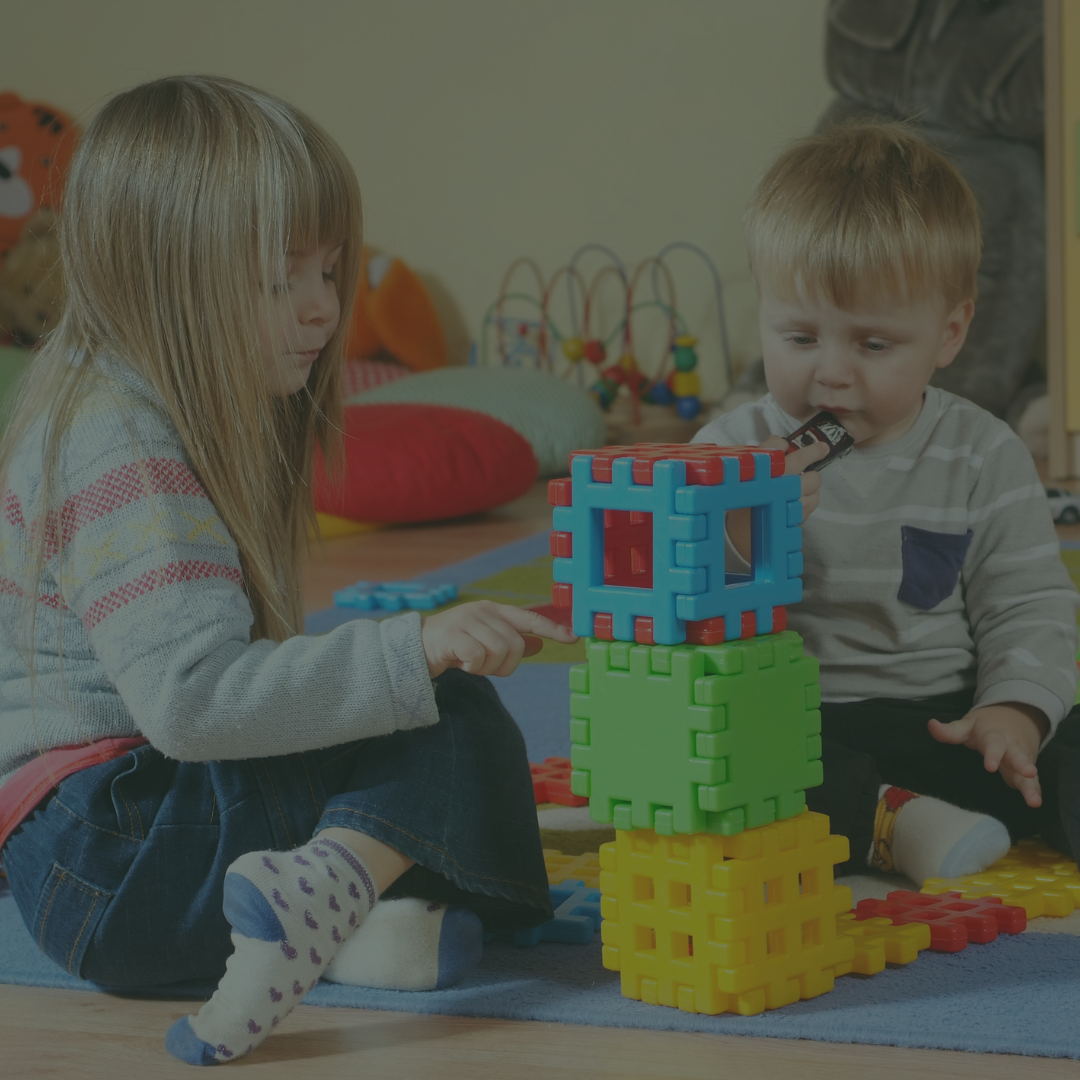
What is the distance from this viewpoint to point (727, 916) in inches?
28.3

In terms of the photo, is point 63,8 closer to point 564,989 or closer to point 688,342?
point 688,342

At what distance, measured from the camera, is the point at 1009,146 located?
319 centimetres

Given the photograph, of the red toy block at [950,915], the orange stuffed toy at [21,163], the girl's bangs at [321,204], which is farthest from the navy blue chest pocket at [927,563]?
the orange stuffed toy at [21,163]

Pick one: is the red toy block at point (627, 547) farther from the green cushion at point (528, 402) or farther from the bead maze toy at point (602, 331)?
the bead maze toy at point (602, 331)

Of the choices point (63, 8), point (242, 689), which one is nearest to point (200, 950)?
point (242, 689)

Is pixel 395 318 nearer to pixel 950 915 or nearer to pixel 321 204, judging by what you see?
pixel 321 204

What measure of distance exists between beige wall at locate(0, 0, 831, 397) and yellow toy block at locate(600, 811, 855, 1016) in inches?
116

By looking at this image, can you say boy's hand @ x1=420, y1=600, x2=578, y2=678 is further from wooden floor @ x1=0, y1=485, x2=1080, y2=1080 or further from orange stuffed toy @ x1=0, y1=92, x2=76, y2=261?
orange stuffed toy @ x1=0, y1=92, x2=76, y2=261

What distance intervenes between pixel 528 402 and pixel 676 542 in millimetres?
2441

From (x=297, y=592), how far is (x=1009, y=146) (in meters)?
2.69

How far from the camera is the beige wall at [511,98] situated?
3.59m

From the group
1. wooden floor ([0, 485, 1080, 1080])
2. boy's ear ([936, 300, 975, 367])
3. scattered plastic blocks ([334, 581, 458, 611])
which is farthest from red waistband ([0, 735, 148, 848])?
scattered plastic blocks ([334, 581, 458, 611])

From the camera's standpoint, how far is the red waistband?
2.68ft

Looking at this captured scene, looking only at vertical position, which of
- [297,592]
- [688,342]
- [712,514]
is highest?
[712,514]
